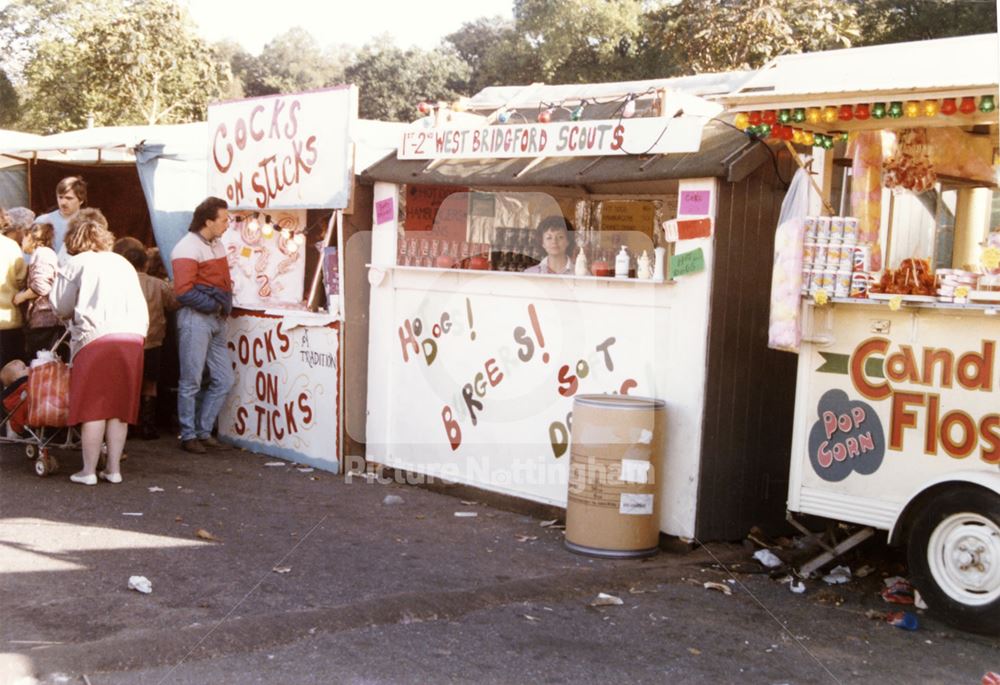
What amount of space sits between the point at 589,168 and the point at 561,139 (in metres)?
0.35

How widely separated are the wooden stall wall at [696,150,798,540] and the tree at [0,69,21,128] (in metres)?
25.4

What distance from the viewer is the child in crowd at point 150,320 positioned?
29.4 ft

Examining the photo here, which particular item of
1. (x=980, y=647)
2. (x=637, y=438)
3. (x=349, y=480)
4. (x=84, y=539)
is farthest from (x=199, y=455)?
(x=980, y=647)

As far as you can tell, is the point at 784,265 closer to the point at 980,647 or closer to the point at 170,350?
the point at 980,647

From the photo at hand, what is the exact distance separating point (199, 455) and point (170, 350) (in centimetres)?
148

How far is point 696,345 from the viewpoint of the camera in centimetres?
648

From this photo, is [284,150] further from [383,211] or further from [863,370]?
[863,370]

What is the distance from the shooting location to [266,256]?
30.8 ft

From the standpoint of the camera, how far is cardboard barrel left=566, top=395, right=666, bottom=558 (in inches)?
250

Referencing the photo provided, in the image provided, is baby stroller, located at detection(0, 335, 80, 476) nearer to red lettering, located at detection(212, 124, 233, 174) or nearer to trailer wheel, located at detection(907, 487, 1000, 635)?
red lettering, located at detection(212, 124, 233, 174)

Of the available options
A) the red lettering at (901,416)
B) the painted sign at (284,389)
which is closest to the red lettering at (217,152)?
the painted sign at (284,389)

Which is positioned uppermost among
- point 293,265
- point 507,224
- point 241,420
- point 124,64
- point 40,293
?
point 124,64

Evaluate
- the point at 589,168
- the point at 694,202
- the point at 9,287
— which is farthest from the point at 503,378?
the point at 9,287

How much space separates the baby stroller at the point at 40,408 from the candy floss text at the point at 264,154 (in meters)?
2.15
